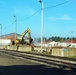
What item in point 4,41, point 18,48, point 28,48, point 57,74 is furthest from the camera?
point 4,41

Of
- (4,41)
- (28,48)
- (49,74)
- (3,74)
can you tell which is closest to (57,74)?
(49,74)

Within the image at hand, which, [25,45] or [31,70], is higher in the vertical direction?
[25,45]

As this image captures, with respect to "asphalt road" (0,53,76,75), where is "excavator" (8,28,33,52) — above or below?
above

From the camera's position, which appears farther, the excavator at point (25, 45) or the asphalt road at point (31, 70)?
the excavator at point (25, 45)

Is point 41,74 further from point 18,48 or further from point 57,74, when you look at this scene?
point 18,48

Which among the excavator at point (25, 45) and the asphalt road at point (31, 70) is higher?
the excavator at point (25, 45)

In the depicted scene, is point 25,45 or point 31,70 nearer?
point 31,70

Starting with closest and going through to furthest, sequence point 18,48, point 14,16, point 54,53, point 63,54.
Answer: point 63,54 → point 54,53 → point 18,48 → point 14,16

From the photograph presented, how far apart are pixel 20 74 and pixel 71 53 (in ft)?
103

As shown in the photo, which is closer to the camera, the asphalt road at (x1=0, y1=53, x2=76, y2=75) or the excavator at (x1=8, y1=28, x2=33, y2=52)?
the asphalt road at (x1=0, y1=53, x2=76, y2=75)

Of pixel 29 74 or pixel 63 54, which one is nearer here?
pixel 29 74

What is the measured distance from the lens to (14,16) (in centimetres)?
8819

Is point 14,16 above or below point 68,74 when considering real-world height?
above

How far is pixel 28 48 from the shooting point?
239 ft
